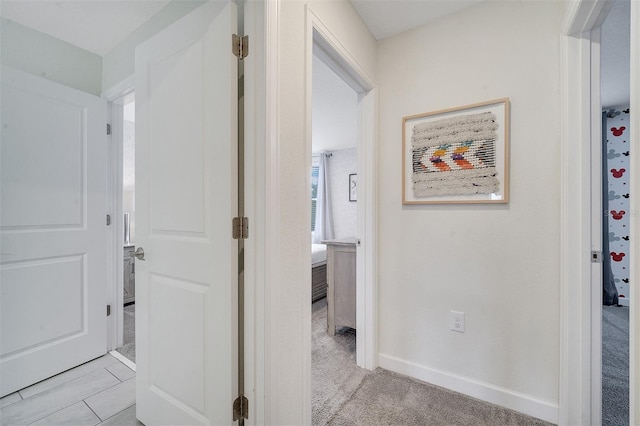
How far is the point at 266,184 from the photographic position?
1185 millimetres

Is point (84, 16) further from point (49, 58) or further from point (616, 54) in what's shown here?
point (616, 54)

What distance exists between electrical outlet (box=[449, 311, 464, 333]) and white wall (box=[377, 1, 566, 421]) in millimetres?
35

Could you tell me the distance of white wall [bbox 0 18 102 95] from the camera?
6.49 feet

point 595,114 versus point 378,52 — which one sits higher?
point 378,52

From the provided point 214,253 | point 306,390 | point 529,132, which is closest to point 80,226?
point 214,253

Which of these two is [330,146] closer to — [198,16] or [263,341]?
[198,16]

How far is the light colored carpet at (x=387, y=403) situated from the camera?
161 cm

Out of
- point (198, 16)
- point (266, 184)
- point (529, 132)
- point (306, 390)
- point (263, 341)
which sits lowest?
point (306, 390)

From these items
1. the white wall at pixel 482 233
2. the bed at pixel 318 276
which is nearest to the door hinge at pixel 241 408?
the white wall at pixel 482 233

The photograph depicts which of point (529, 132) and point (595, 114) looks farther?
point (529, 132)

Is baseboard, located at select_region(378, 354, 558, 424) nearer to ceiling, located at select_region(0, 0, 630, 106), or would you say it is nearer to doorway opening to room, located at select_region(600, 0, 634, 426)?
doorway opening to room, located at select_region(600, 0, 634, 426)

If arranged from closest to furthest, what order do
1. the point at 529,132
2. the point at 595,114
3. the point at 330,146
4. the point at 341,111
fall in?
the point at 595,114 < the point at 529,132 < the point at 341,111 < the point at 330,146

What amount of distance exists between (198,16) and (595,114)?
2.00m

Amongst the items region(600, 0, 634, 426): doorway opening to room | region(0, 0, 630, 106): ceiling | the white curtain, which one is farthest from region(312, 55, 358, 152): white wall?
region(600, 0, 634, 426): doorway opening to room
